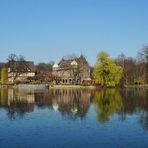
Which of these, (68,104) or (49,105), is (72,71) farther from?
(49,105)

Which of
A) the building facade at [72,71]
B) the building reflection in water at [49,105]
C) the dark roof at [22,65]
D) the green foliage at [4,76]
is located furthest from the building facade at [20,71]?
the building reflection in water at [49,105]

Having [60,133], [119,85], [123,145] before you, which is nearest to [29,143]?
[60,133]

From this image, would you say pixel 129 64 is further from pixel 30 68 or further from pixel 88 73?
pixel 30 68

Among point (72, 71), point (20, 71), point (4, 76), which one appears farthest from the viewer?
point (20, 71)

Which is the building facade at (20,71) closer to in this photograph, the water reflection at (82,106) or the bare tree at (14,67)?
the bare tree at (14,67)

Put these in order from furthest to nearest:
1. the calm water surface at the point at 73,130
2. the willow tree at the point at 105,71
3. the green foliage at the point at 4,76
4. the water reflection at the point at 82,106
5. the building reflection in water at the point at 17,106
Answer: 1. the green foliage at the point at 4,76
2. the willow tree at the point at 105,71
3. the building reflection in water at the point at 17,106
4. the water reflection at the point at 82,106
5. the calm water surface at the point at 73,130

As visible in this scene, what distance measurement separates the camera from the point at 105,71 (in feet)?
263

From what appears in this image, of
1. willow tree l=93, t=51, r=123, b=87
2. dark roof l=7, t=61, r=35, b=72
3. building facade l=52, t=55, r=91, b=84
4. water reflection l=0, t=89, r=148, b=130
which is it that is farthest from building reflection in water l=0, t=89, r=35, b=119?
dark roof l=7, t=61, r=35, b=72

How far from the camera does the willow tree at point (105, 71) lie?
79.9 metres

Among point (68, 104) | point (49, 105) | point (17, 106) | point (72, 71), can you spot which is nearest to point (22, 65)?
point (72, 71)

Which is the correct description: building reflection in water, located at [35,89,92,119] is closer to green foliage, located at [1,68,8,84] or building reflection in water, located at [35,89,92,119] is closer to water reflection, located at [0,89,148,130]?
water reflection, located at [0,89,148,130]

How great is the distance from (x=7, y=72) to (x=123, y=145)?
90668 millimetres

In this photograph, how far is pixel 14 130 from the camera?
20.9 metres

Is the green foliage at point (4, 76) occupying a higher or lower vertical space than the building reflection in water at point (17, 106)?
higher
